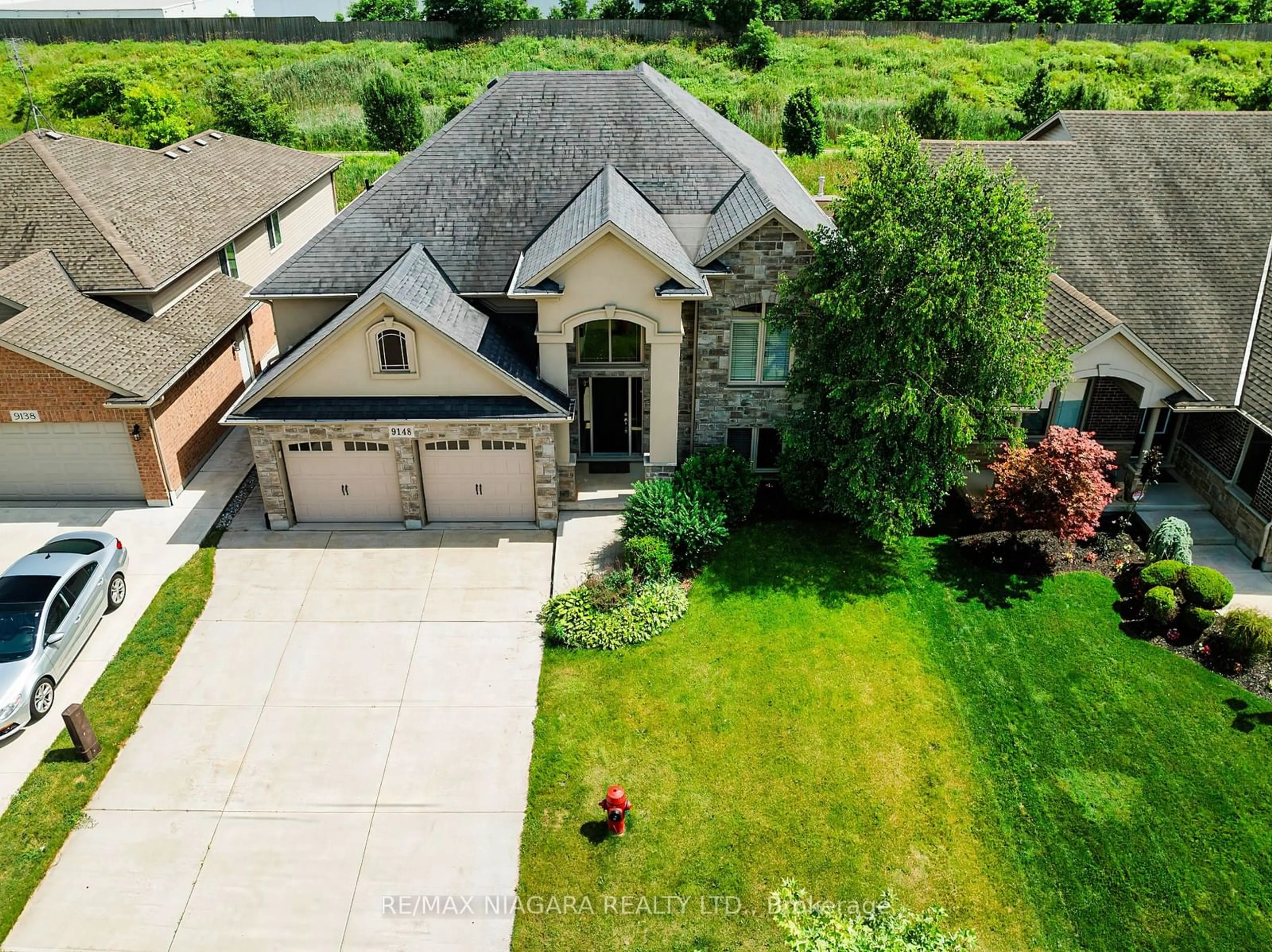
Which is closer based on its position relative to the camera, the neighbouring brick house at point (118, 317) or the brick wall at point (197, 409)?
the neighbouring brick house at point (118, 317)

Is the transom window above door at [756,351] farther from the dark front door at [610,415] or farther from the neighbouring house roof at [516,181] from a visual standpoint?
the dark front door at [610,415]

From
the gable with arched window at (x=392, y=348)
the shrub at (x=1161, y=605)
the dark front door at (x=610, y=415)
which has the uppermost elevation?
the gable with arched window at (x=392, y=348)

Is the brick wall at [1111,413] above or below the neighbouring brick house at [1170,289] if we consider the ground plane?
below

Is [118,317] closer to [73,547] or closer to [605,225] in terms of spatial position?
[73,547]

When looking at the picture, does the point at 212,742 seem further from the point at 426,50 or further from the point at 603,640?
the point at 426,50

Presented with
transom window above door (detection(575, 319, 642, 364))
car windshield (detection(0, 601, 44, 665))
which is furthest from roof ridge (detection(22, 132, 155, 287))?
transom window above door (detection(575, 319, 642, 364))

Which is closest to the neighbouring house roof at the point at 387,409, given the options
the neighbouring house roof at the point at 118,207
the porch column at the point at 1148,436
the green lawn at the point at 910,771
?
the green lawn at the point at 910,771

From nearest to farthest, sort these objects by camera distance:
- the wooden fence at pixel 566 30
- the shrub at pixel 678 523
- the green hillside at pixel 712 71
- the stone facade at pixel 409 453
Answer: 1. the shrub at pixel 678 523
2. the stone facade at pixel 409 453
3. the green hillside at pixel 712 71
4. the wooden fence at pixel 566 30
